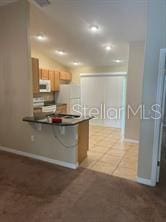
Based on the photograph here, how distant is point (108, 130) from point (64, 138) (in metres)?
3.08

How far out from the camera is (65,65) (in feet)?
22.6

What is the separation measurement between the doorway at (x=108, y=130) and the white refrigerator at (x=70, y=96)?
314 millimetres

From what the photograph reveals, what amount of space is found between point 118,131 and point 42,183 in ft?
12.4

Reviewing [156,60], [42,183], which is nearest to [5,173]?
[42,183]

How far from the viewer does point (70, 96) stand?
6371mm

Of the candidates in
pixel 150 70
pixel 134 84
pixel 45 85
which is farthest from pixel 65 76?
pixel 150 70

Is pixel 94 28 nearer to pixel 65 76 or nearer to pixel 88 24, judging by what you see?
pixel 88 24

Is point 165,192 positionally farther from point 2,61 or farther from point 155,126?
point 2,61

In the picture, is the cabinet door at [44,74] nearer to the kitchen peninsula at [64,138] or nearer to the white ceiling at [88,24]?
the white ceiling at [88,24]

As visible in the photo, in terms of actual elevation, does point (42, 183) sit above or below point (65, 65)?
below

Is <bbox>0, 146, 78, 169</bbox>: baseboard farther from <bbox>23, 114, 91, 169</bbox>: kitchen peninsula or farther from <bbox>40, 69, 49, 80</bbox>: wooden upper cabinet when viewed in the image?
<bbox>40, 69, 49, 80</bbox>: wooden upper cabinet

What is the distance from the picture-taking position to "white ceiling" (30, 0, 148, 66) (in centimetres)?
290
